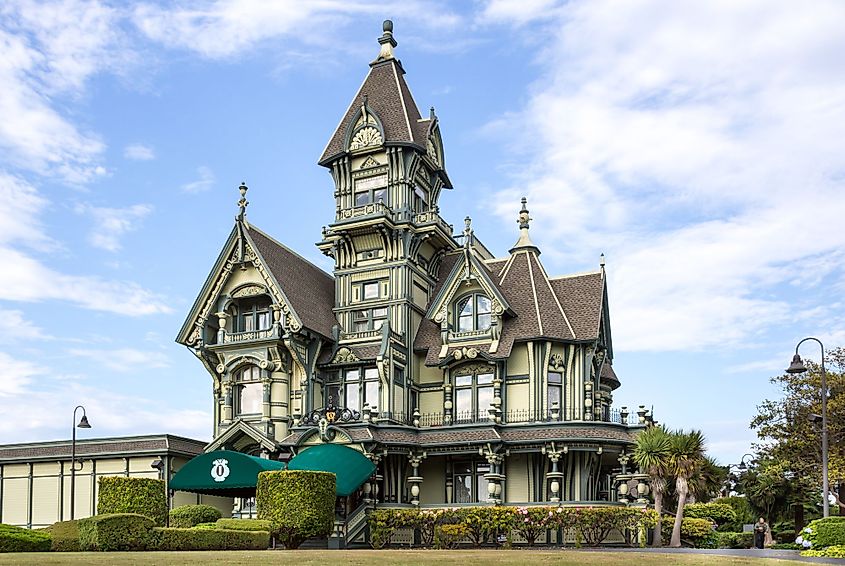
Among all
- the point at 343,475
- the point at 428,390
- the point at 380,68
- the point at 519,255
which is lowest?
the point at 343,475

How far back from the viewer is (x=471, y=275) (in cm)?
4516

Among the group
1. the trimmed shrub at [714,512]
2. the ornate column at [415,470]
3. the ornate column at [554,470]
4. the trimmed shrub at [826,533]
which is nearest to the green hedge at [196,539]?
the ornate column at [415,470]

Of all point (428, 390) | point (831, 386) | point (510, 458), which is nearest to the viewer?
point (510, 458)

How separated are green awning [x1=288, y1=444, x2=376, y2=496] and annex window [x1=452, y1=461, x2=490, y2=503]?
513 centimetres

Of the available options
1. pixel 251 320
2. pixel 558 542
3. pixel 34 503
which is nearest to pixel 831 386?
pixel 558 542

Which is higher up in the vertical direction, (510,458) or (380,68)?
(380,68)

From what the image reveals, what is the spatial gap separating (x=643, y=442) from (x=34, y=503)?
30.0 metres

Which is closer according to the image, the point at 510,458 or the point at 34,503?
the point at 510,458

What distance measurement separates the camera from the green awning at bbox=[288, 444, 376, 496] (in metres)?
38.9

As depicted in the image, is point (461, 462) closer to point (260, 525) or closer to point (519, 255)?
point (519, 255)

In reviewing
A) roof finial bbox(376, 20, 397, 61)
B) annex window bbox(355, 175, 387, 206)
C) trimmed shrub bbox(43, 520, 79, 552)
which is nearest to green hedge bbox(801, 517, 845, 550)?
trimmed shrub bbox(43, 520, 79, 552)

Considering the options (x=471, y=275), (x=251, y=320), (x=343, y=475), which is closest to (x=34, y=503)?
(x=251, y=320)

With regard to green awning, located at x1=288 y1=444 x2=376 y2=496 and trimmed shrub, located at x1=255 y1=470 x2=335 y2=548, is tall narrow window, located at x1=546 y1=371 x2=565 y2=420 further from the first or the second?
trimmed shrub, located at x1=255 y1=470 x2=335 y2=548

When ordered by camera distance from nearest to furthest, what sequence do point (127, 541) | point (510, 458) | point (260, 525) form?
1. point (127, 541)
2. point (260, 525)
3. point (510, 458)
